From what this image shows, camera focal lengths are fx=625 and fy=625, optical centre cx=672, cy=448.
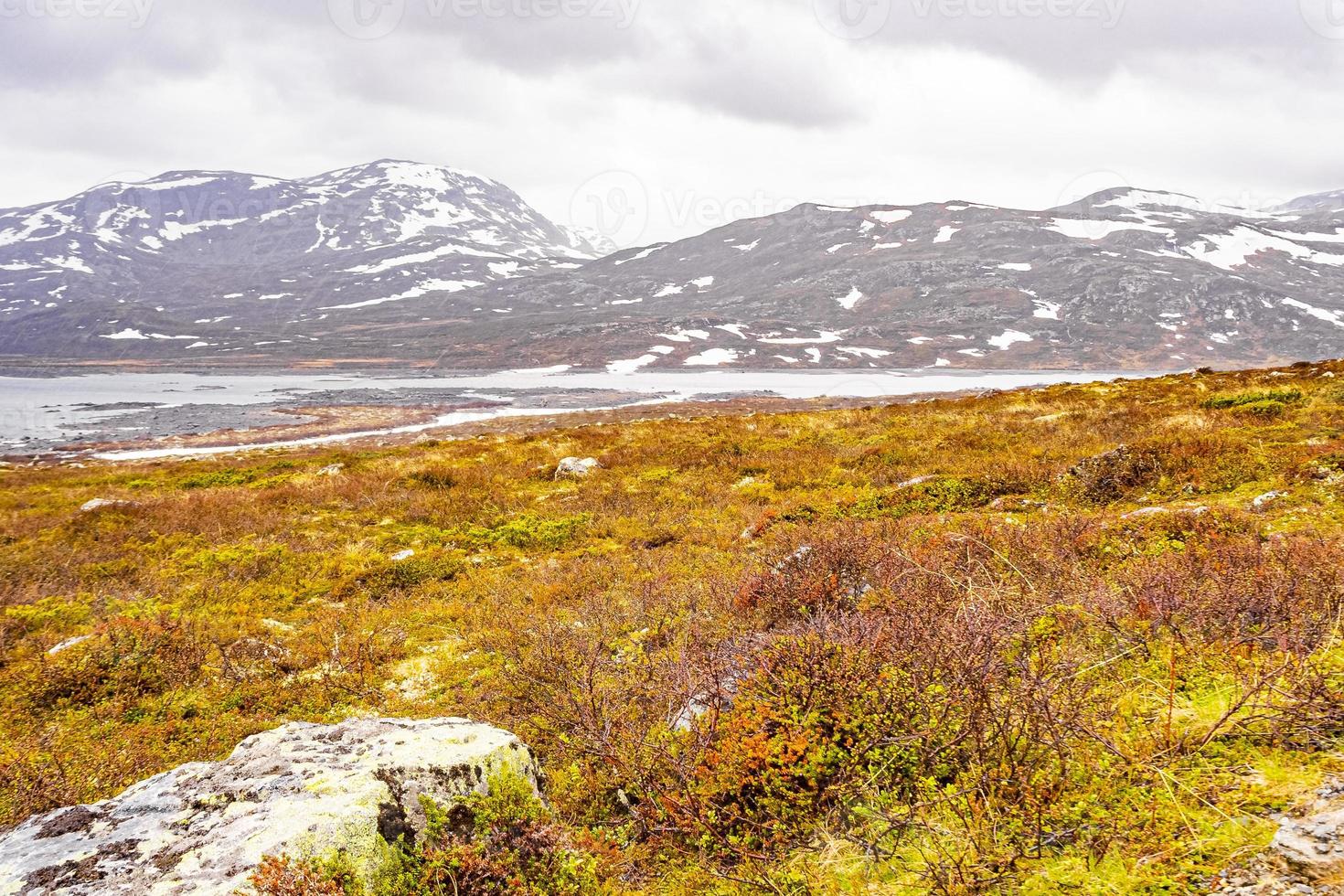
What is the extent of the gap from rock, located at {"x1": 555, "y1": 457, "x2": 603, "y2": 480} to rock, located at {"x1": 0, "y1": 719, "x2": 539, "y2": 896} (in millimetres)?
13638

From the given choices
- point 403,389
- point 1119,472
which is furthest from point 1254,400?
point 403,389

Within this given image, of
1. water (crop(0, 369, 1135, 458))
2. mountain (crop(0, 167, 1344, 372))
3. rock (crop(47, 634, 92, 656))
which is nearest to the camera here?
rock (crop(47, 634, 92, 656))

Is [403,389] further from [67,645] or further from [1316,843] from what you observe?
[1316,843]

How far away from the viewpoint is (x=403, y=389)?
263 feet

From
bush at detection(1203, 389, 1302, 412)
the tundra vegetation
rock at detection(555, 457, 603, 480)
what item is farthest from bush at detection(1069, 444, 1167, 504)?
rock at detection(555, 457, 603, 480)

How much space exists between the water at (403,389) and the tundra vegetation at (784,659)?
41.2 meters

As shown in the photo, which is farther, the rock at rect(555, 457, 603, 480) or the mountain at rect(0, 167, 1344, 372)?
the mountain at rect(0, 167, 1344, 372)

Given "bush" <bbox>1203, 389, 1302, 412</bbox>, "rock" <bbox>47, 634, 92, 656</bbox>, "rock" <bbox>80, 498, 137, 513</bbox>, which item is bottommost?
"rock" <bbox>47, 634, 92, 656</bbox>

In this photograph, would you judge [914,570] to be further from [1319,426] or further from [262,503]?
[262,503]

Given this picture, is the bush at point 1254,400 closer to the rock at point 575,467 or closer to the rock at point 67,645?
the rock at point 575,467

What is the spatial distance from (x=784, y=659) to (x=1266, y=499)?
715 cm

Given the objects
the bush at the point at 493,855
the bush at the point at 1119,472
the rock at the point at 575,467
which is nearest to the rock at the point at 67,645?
the bush at the point at 493,855

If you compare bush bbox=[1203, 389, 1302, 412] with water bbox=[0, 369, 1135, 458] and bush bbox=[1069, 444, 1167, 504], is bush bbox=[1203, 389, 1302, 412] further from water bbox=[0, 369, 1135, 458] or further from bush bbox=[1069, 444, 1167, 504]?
water bbox=[0, 369, 1135, 458]

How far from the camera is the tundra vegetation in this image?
275 cm
